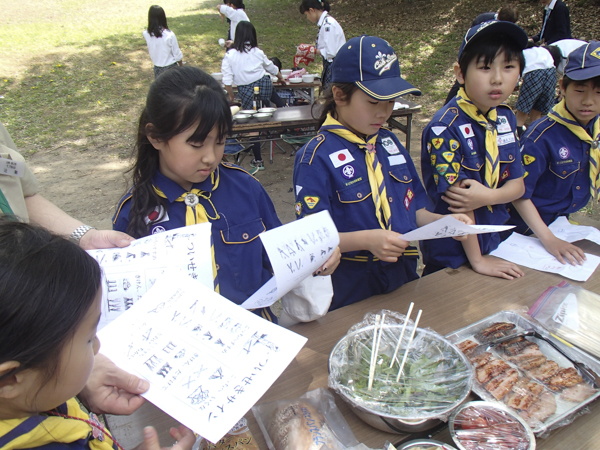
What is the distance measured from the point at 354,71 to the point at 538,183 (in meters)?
1.38

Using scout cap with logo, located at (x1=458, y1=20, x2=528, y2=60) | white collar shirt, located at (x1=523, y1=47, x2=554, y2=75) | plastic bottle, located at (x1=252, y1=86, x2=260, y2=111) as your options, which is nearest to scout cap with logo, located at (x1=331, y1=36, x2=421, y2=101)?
scout cap with logo, located at (x1=458, y1=20, x2=528, y2=60)

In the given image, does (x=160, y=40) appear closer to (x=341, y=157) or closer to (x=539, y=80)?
(x=539, y=80)

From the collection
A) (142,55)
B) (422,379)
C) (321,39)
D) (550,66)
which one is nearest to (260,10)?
(142,55)

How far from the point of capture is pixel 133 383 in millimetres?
924

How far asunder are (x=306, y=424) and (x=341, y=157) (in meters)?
1.13

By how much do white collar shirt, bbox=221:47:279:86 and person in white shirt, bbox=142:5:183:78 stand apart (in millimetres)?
1426

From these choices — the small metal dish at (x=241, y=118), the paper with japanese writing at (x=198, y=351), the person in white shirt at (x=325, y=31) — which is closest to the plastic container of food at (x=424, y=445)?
the paper with japanese writing at (x=198, y=351)

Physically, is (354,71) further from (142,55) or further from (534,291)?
(142,55)

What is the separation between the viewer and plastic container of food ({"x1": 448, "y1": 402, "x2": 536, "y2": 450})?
0.96 m

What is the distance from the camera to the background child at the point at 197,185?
1.36 meters

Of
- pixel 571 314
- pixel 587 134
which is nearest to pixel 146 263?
pixel 571 314

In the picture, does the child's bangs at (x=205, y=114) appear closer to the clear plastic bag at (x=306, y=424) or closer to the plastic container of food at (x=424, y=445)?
the clear plastic bag at (x=306, y=424)

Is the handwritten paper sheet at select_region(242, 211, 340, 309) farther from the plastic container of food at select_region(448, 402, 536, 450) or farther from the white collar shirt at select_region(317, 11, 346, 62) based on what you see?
the white collar shirt at select_region(317, 11, 346, 62)

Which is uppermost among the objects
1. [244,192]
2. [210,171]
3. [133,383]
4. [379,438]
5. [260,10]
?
[260,10]
